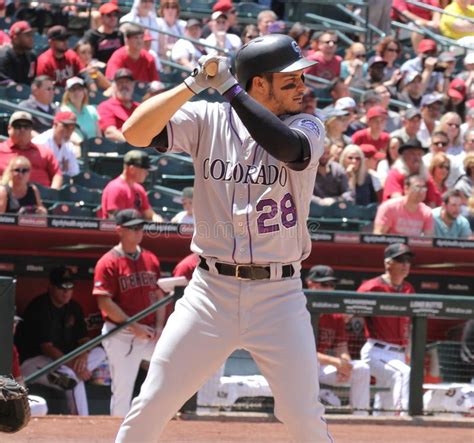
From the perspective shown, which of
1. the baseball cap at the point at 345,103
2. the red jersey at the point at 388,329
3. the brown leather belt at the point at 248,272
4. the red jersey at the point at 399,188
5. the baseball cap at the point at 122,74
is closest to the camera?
the brown leather belt at the point at 248,272

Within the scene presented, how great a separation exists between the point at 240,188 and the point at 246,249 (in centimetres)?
21

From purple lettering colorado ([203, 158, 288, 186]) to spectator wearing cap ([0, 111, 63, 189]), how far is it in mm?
4291

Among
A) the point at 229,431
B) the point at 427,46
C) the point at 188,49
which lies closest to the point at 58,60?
the point at 188,49

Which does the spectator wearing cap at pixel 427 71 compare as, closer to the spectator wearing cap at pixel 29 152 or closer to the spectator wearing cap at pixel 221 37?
the spectator wearing cap at pixel 221 37

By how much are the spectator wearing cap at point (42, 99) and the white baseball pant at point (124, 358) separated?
9.32 feet

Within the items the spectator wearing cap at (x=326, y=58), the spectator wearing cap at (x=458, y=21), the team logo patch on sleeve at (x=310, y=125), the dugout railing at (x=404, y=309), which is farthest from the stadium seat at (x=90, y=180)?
the spectator wearing cap at (x=458, y=21)

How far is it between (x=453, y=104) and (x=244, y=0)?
3.11m

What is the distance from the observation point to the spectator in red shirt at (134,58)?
33.4 feet

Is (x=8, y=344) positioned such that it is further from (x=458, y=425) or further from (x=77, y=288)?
(x=458, y=425)

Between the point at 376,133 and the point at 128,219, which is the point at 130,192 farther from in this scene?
the point at 376,133

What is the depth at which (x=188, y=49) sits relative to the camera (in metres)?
11.2

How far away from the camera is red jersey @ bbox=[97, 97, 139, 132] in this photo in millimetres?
9227

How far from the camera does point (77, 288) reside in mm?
7582

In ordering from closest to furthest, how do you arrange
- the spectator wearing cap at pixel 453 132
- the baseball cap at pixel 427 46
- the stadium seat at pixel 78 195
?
the stadium seat at pixel 78 195, the spectator wearing cap at pixel 453 132, the baseball cap at pixel 427 46
